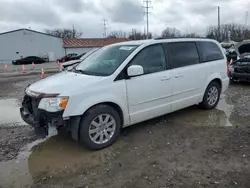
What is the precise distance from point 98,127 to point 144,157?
2.95ft

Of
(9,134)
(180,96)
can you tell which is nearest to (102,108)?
(180,96)

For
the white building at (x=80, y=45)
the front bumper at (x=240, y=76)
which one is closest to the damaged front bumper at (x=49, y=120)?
the front bumper at (x=240, y=76)

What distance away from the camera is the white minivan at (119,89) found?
3803mm

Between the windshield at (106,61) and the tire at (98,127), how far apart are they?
26.7 inches

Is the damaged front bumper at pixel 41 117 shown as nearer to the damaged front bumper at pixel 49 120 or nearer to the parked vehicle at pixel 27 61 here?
the damaged front bumper at pixel 49 120

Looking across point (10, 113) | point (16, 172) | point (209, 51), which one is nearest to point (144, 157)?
point (16, 172)

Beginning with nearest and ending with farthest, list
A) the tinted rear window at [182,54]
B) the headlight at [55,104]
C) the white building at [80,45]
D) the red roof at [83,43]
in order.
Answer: the headlight at [55,104] → the tinted rear window at [182,54] → the white building at [80,45] → the red roof at [83,43]

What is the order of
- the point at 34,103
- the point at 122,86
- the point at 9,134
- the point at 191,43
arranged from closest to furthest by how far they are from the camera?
the point at 34,103 < the point at 122,86 < the point at 9,134 < the point at 191,43

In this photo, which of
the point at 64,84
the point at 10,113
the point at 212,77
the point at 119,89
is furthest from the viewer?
the point at 10,113

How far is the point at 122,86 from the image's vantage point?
4.22m

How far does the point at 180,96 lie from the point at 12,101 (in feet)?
19.4

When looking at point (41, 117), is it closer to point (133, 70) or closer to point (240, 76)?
point (133, 70)

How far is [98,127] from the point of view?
13.3 feet

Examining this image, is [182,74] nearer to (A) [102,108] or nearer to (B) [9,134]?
(A) [102,108]
